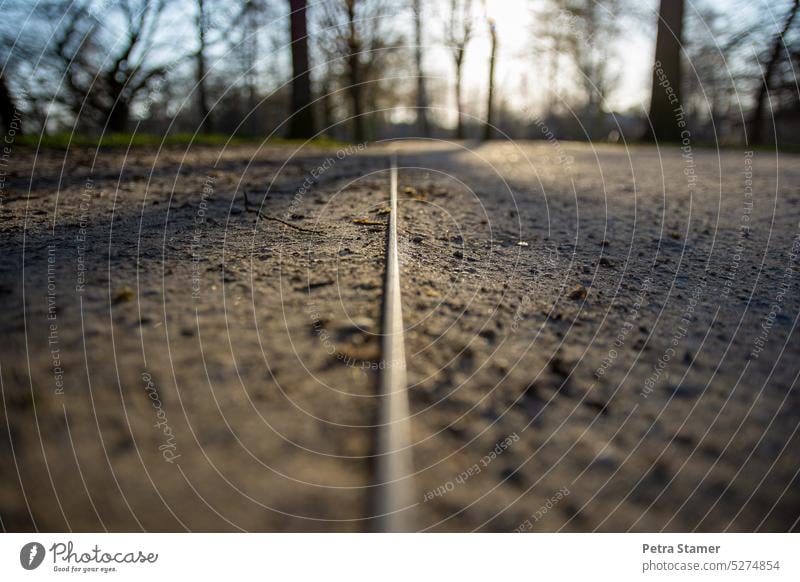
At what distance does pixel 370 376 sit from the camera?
4.59 ft

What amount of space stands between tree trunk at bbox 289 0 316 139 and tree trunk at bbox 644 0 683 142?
9.35m

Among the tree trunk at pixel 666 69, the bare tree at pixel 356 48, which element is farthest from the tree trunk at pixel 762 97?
the bare tree at pixel 356 48

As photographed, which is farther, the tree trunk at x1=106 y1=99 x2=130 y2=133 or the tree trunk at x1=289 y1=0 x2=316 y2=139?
the tree trunk at x1=106 y1=99 x2=130 y2=133

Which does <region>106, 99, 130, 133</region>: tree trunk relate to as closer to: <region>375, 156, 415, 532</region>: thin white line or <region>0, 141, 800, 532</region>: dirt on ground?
<region>0, 141, 800, 532</region>: dirt on ground

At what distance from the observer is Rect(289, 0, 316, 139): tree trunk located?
11765mm

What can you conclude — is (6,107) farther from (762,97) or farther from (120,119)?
(762,97)

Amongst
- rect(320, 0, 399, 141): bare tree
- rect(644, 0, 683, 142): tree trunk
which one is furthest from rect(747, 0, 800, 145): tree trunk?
rect(320, 0, 399, 141): bare tree

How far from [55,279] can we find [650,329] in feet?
7.99

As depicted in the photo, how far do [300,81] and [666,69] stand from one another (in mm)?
10373

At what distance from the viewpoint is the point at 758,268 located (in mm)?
2643

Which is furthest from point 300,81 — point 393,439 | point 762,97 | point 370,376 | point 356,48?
point 762,97

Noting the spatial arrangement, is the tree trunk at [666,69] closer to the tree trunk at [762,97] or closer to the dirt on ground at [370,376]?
the tree trunk at [762,97]

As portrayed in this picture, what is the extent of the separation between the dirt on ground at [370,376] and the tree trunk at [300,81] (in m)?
10.2
